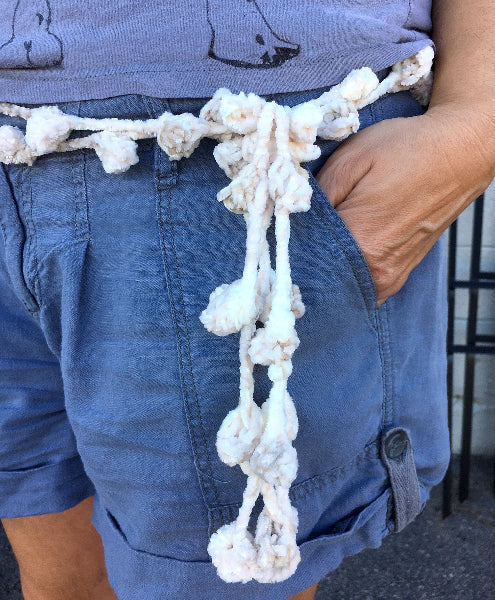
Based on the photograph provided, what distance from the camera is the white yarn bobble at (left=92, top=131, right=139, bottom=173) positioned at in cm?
58

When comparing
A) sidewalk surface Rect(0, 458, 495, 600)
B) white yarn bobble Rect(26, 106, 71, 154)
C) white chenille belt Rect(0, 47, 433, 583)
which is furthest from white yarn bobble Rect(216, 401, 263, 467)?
sidewalk surface Rect(0, 458, 495, 600)

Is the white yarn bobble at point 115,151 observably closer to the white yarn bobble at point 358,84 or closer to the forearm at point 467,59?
the white yarn bobble at point 358,84

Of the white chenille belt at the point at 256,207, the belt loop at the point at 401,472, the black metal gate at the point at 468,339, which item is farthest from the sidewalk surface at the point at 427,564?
the white chenille belt at the point at 256,207

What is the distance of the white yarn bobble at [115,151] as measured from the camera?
1.91 feet

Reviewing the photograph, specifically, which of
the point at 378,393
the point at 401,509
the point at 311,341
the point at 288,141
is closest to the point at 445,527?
the point at 401,509

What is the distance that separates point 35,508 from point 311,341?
23.1 inches

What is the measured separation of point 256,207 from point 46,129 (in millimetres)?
228

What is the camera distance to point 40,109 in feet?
1.98

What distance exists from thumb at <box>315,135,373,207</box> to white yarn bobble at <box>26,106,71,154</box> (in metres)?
0.28

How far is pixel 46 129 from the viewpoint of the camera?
0.58 metres

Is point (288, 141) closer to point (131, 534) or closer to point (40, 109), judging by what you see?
point (40, 109)

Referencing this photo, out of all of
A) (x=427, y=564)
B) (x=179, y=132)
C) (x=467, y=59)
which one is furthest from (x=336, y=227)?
(x=427, y=564)

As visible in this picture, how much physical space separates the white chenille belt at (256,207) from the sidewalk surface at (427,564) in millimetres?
1303

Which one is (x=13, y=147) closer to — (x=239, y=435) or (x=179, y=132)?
(x=179, y=132)
